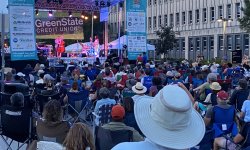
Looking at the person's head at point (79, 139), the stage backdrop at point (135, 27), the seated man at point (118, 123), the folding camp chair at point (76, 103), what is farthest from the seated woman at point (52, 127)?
the stage backdrop at point (135, 27)

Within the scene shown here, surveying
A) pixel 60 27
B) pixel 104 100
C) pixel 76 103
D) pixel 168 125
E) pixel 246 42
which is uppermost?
pixel 60 27

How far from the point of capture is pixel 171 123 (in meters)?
2.46

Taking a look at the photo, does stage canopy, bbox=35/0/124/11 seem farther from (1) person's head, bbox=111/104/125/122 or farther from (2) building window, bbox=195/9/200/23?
(2) building window, bbox=195/9/200/23

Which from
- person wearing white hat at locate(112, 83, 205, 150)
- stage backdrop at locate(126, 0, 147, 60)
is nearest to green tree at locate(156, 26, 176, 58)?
stage backdrop at locate(126, 0, 147, 60)

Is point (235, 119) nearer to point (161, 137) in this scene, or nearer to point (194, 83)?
point (161, 137)

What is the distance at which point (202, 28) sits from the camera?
190 feet

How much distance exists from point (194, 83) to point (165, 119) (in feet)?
41.0

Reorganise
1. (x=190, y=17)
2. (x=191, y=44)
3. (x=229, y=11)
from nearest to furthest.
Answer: (x=229, y=11) → (x=191, y=44) → (x=190, y=17)

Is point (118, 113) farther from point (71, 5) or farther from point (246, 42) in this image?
point (246, 42)

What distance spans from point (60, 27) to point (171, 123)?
3607cm

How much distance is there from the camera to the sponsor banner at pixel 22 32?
54.3 ft

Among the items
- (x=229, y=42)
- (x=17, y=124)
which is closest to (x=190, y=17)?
(x=229, y=42)

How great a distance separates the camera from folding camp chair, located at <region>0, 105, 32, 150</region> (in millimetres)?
8117

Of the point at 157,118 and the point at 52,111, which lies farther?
the point at 52,111
